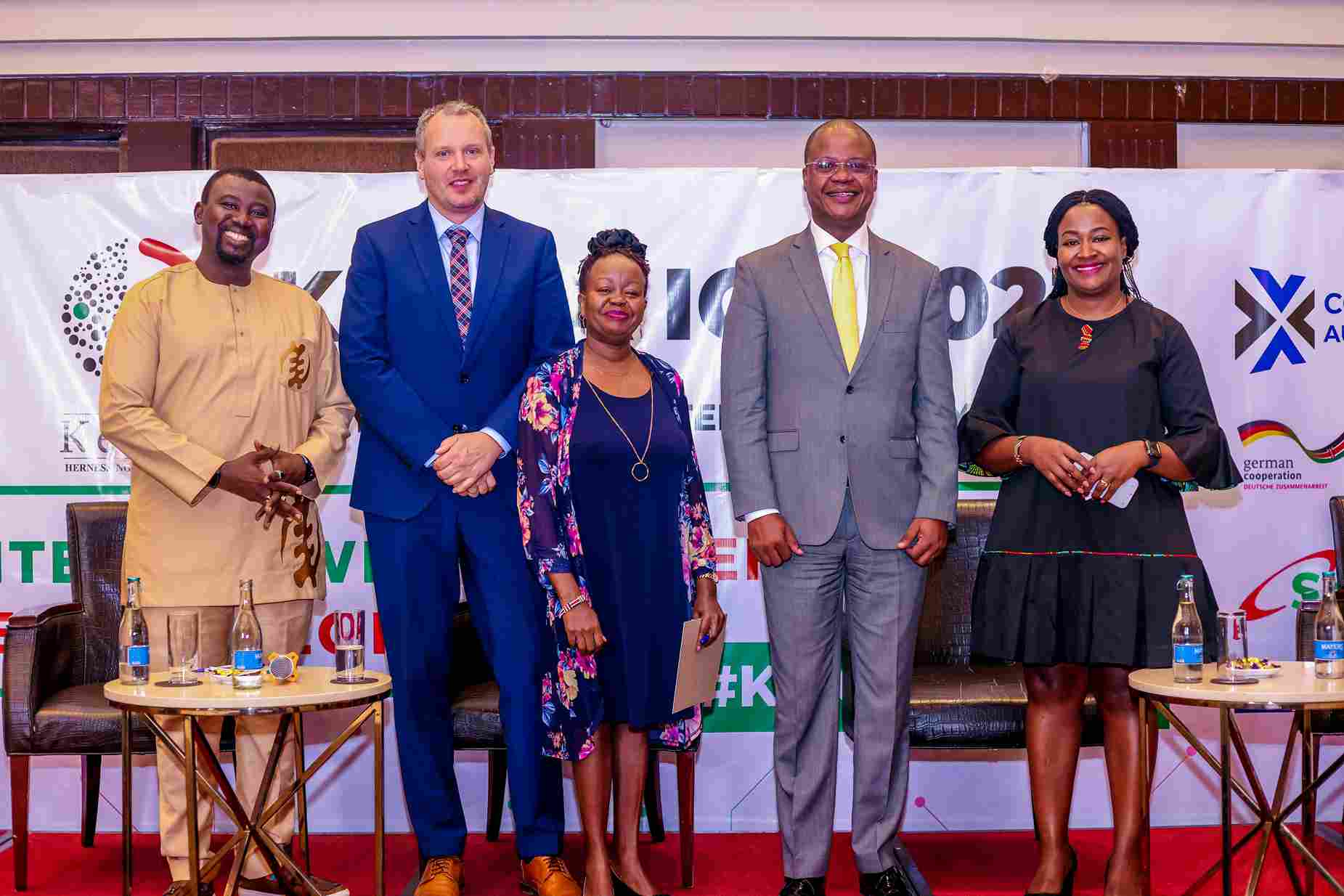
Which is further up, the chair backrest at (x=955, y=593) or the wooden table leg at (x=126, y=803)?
the chair backrest at (x=955, y=593)

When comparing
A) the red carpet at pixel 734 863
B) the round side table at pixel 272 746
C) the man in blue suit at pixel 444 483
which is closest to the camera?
the round side table at pixel 272 746

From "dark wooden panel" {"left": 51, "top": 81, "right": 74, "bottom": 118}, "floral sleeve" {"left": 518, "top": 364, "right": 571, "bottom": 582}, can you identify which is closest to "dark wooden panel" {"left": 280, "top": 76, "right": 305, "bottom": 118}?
"dark wooden panel" {"left": 51, "top": 81, "right": 74, "bottom": 118}

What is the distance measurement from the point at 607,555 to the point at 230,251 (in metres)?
1.42

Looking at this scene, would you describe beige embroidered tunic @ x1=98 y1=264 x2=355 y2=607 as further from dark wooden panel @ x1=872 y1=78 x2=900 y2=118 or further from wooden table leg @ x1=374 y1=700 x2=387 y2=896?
dark wooden panel @ x1=872 y1=78 x2=900 y2=118

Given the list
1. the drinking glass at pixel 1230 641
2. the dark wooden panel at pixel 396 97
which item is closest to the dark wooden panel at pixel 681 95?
the dark wooden panel at pixel 396 97

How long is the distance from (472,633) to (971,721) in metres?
1.68

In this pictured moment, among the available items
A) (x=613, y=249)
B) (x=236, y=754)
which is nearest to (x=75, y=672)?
(x=236, y=754)

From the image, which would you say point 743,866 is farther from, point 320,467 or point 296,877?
point 320,467

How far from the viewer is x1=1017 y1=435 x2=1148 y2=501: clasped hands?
349cm

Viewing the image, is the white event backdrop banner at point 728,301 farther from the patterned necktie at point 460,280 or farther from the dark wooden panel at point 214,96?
the patterned necktie at point 460,280

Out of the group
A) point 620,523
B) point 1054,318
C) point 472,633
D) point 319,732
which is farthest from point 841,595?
point 319,732

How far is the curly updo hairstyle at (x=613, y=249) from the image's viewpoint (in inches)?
143

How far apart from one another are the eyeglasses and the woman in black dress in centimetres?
58

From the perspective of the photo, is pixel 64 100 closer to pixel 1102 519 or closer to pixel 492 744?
pixel 492 744
